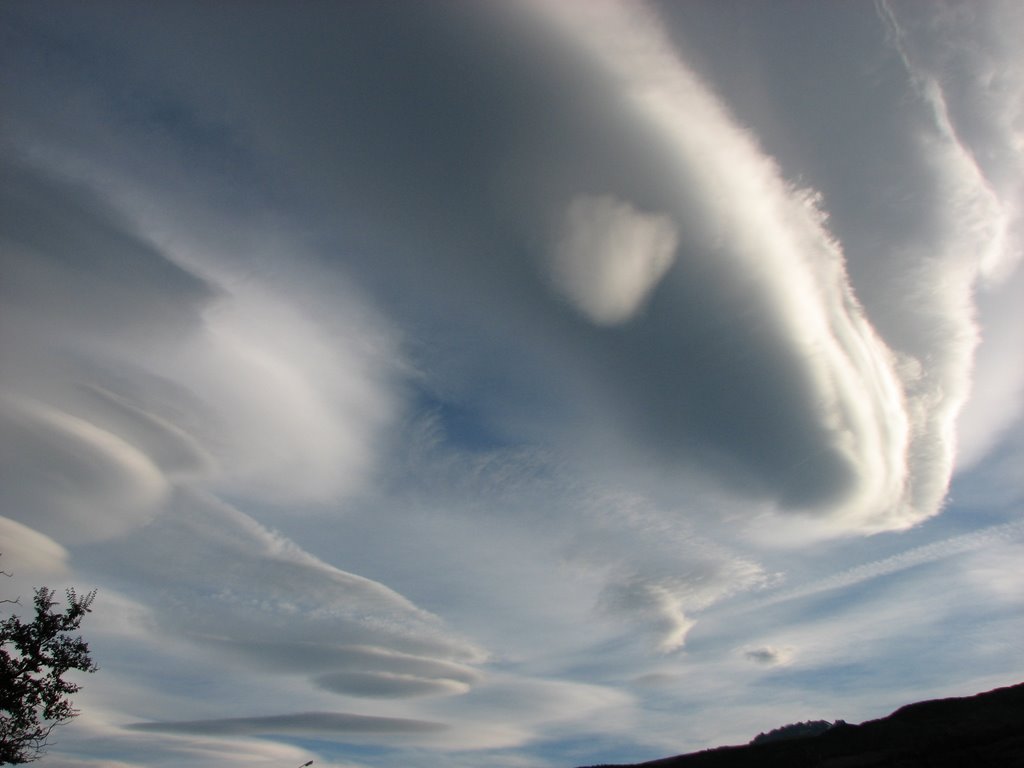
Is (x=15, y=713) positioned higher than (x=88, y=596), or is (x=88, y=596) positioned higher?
(x=88, y=596)

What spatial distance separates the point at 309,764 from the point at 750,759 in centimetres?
4973

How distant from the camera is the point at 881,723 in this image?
155 ft

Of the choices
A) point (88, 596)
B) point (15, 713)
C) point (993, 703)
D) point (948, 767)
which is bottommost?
point (948, 767)

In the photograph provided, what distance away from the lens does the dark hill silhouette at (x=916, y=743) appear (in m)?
34.5

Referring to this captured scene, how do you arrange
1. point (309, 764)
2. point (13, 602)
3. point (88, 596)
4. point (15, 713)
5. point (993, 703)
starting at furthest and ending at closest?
point (309, 764) → point (88, 596) → point (15, 713) → point (13, 602) → point (993, 703)

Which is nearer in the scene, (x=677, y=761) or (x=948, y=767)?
(x=948, y=767)

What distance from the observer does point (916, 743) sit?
38969 mm

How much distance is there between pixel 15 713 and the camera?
1946 inches

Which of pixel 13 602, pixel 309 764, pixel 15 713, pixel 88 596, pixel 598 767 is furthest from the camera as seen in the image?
pixel 309 764

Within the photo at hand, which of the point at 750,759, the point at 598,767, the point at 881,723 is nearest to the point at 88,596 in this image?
the point at 598,767

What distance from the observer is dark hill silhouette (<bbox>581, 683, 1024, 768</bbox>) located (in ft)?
113

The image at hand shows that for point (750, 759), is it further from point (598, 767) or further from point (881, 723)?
point (598, 767)

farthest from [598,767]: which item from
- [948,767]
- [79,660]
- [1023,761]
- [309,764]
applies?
[79,660]

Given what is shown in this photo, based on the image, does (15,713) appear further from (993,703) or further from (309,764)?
(993,703)
